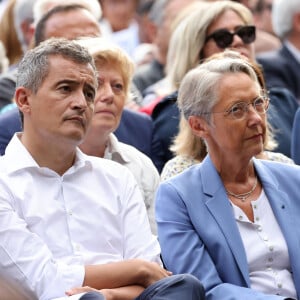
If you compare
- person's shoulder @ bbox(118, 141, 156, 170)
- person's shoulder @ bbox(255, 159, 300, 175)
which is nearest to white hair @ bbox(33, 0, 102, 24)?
person's shoulder @ bbox(118, 141, 156, 170)

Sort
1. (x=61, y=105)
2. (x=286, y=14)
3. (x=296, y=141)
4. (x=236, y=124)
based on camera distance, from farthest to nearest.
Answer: (x=286, y=14) < (x=296, y=141) < (x=236, y=124) < (x=61, y=105)

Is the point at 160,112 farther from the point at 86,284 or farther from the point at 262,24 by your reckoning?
the point at 262,24

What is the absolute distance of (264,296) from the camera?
5.25 m

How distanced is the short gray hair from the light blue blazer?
0.73 meters

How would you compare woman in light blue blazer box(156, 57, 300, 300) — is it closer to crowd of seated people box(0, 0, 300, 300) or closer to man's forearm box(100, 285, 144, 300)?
crowd of seated people box(0, 0, 300, 300)

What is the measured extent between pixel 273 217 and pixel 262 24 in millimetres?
6439

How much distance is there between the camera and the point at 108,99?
21.1 feet

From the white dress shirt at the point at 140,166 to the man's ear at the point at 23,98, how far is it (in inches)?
40.1

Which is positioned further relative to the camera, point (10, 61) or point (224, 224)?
point (10, 61)

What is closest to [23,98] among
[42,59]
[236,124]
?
[42,59]

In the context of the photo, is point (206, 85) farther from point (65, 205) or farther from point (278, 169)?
point (65, 205)

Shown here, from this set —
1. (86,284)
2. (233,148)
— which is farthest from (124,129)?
(86,284)

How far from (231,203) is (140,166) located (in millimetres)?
913

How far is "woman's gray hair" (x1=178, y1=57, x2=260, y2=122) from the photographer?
5812 mm
